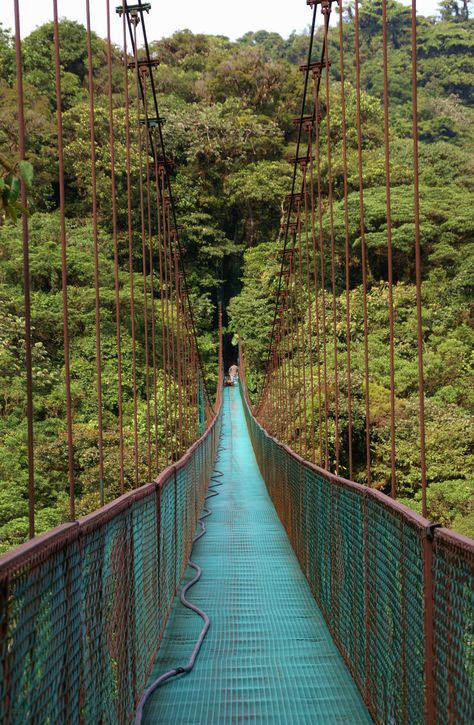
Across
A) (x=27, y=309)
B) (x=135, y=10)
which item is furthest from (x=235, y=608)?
(x=135, y=10)

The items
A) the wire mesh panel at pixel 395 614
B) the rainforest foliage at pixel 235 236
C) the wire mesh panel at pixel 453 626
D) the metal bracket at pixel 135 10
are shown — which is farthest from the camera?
the rainforest foliage at pixel 235 236

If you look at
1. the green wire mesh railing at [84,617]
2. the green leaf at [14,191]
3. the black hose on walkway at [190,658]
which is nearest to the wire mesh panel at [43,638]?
the green wire mesh railing at [84,617]

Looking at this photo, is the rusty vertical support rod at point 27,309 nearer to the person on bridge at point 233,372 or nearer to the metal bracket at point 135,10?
the metal bracket at point 135,10

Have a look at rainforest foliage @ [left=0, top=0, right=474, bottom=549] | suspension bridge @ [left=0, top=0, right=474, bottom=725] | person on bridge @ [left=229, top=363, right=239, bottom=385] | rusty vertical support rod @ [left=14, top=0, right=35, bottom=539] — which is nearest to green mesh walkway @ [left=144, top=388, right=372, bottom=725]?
suspension bridge @ [left=0, top=0, right=474, bottom=725]

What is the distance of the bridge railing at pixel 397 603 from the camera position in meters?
1.26

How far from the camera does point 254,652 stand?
2713mm

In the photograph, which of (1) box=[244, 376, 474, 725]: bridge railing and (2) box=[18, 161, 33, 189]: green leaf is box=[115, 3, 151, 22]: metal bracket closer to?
(1) box=[244, 376, 474, 725]: bridge railing

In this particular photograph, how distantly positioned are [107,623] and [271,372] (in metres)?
12.2

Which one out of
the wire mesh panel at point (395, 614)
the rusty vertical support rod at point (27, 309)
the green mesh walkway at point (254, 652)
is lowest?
the green mesh walkway at point (254, 652)

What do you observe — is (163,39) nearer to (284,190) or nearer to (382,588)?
(284,190)

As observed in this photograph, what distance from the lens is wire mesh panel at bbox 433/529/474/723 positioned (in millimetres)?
1194

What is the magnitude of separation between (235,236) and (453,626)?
2382 cm

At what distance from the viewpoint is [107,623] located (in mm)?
1683

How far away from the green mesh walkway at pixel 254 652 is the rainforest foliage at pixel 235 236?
493 cm
